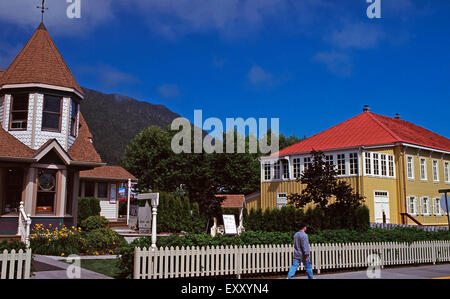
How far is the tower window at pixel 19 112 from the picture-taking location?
66.7 ft

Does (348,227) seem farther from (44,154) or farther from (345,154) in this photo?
(345,154)

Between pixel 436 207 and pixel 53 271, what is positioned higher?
pixel 436 207

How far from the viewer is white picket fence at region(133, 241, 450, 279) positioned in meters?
11.3

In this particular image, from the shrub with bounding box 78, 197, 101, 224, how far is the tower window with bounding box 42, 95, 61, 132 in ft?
36.4

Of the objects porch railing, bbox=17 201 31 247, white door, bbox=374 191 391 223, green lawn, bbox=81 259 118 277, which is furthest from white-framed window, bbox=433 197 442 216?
porch railing, bbox=17 201 31 247

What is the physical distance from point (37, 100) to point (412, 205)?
27.8 metres

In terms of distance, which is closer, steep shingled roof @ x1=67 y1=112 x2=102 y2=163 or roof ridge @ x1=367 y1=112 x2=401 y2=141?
steep shingled roof @ x1=67 y1=112 x2=102 y2=163

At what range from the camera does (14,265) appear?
31.8ft

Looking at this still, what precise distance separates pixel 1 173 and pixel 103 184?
17752 mm

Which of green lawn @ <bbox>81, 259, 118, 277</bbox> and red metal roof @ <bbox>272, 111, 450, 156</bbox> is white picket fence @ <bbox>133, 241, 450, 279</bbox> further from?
red metal roof @ <bbox>272, 111, 450, 156</bbox>

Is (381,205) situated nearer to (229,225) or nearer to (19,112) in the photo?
(229,225)

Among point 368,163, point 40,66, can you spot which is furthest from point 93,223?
point 368,163
